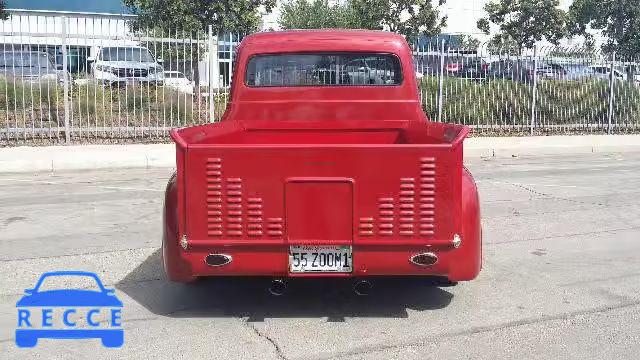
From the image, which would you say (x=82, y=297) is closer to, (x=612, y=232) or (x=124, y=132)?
→ (x=612, y=232)

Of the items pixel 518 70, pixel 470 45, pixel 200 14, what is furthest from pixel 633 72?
pixel 200 14

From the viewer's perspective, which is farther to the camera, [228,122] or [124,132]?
[124,132]

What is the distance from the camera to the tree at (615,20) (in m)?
29.1

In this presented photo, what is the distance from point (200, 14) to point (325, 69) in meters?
13.3

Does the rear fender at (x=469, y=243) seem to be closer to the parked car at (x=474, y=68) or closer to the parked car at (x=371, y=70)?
the parked car at (x=371, y=70)

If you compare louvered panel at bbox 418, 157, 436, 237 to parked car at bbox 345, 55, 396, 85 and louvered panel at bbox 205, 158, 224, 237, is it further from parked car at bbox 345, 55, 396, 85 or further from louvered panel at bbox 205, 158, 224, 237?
parked car at bbox 345, 55, 396, 85

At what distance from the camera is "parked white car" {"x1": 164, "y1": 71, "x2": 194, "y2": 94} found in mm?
15414

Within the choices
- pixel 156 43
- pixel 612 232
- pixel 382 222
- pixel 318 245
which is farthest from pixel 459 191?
pixel 156 43

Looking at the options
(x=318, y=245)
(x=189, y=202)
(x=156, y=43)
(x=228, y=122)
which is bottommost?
(x=318, y=245)

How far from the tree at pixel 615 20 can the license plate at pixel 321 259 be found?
89.5 feet

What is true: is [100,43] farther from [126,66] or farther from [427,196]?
[427,196]

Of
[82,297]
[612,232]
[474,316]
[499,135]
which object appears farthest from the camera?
[499,135]

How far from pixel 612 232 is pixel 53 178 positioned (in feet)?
27.9

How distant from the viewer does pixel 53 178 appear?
11422mm
